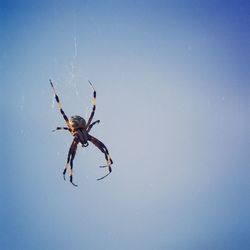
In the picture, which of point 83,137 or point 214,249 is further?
point 214,249

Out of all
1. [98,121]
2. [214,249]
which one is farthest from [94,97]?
[214,249]

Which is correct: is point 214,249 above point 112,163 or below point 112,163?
above

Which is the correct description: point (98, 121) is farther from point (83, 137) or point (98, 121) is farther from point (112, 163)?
point (112, 163)

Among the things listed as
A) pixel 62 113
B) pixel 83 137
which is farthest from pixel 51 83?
pixel 83 137

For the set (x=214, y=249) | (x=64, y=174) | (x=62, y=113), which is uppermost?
(x=214, y=249)

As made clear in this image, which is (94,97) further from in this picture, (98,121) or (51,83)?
(51,83)

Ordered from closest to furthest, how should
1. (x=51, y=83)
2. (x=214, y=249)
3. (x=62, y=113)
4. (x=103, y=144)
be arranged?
(x=51, y=83)
(x=62, y=113)
(x=103, y=144)
(x=214, y=249)

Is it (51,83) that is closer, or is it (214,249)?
(51,83)

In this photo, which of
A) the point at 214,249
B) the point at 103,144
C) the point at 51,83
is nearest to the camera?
the point at 51,83

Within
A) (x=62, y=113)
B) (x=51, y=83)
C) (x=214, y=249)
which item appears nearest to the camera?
(x=51, y=83)
